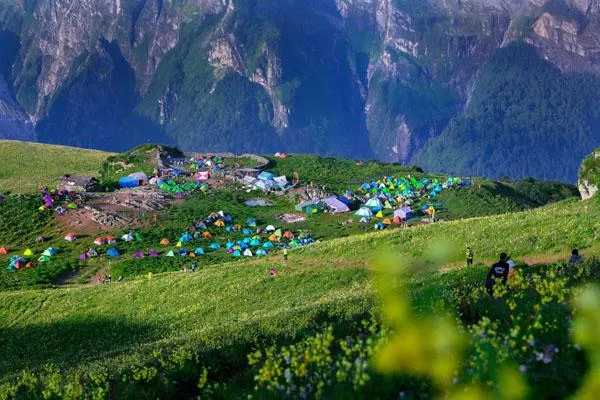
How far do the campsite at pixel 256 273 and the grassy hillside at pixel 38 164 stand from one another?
10.2 feet

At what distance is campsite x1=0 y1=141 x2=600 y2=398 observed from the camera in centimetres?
795

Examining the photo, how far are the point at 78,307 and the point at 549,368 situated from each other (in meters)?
33.2

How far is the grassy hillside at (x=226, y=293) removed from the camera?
1101 inches

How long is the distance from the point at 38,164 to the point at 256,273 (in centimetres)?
9258

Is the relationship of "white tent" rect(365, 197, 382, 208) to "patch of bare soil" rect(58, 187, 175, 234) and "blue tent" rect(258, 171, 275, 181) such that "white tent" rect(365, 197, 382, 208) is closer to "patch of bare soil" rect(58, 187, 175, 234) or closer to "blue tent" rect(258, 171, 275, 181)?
"blue tent" rect(258, 171, 275, 181)

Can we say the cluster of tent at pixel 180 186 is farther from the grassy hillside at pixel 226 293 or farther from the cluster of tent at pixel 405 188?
the grassy hillside at pixel 226 293

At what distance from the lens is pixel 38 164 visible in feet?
390

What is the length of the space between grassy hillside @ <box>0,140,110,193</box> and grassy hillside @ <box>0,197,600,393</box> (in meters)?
60.8

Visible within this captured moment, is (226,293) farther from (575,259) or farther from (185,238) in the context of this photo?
(185,238)

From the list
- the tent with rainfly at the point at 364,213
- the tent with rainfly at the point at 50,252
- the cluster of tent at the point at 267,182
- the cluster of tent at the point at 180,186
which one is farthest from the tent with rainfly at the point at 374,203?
the tent with rainfly at the point at 50,252

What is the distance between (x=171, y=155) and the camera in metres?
116

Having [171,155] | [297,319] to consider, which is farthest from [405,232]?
[171,155]

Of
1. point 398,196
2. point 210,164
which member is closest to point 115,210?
point 210,164

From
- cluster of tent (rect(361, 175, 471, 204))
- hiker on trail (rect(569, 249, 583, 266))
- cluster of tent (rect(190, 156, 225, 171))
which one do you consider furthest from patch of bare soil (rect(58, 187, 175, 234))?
hiker on trail (rect(569, 249, 583, 266))
